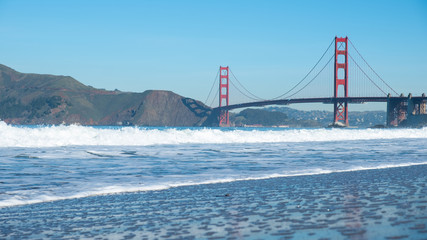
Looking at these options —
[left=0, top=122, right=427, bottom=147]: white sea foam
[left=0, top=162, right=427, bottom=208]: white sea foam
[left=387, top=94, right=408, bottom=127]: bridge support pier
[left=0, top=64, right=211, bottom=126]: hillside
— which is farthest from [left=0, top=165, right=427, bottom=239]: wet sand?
[left=0, top=64, right=211, bottom=126]: hillside

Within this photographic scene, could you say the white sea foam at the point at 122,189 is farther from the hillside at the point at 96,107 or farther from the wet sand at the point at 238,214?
the hillside at the point at 96,107

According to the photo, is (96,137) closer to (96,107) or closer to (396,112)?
(396,112)

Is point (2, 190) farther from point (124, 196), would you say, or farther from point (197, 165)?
point (197, 165)

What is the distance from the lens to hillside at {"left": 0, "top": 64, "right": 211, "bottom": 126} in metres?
102

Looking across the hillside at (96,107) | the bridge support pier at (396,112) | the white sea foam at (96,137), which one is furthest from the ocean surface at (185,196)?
the hillside at (96,107)

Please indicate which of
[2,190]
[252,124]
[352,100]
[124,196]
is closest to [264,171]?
[124,196]

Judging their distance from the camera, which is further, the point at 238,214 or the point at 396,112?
the point at 396,112

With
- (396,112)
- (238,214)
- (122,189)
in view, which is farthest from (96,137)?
(396,112)

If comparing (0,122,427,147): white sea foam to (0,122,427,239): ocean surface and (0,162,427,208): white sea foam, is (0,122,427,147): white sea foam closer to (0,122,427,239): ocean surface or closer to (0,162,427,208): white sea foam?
(0,122,427,239): ocean surface

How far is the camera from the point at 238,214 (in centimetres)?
400

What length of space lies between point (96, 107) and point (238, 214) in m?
113

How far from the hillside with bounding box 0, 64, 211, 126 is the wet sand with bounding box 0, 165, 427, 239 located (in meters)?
85.8

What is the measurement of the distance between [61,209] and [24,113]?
106949 millimetres

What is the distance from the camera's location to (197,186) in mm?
6234
